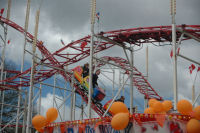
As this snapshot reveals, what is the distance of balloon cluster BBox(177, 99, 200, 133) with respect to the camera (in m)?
5.56

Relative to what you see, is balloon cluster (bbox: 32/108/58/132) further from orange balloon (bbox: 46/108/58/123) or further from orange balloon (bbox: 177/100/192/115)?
orange balloon (bbox: 177/100/192/115)

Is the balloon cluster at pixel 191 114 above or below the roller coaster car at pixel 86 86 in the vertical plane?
below

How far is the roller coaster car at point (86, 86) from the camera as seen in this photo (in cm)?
1326

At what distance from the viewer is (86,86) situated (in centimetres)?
1377

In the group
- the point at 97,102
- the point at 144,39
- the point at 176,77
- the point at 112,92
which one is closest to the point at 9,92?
the point at 112,92

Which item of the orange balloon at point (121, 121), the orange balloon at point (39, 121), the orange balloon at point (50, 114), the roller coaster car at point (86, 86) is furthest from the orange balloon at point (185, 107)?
the roller coaster car at point (86, 86)

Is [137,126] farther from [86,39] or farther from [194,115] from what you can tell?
[86,39]

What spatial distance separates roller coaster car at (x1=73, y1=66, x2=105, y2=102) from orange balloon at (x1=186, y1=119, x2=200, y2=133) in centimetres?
774

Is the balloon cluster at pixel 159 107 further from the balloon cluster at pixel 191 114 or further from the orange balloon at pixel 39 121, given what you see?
the orange balloon at pixel 39 121

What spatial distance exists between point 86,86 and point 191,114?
26.5 feet

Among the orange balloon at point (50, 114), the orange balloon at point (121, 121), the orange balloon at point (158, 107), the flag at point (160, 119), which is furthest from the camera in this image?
the orange balloon at point (50, 114)

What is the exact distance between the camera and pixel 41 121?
27.8ft

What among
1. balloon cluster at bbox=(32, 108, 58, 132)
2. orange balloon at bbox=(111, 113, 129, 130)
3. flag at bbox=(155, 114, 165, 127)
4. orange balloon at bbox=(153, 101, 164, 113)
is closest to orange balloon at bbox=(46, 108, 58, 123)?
balloon cluster at bbox=(32, 108, 58, 132)

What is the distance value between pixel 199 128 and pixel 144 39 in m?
5.76
